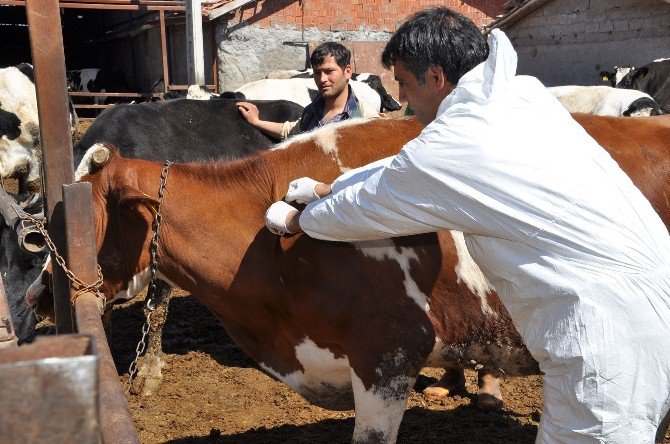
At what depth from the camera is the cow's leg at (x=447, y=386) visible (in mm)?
4609

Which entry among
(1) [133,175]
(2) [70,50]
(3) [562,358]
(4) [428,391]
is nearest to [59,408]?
(3) [562,358]

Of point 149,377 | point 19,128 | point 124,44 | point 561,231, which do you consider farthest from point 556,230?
point 124,44

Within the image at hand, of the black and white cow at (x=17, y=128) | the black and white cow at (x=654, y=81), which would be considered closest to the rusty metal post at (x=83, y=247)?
the black and white cow at (x=17, y=128)

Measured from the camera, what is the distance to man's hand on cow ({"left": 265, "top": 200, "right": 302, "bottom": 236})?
250 centimetres

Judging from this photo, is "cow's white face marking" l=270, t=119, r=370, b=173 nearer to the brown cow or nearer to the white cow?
the brown cow

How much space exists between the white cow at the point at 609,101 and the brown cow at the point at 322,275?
5.90m

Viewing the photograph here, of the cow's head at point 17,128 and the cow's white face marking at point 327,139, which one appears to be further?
the cow's head at point 17,128

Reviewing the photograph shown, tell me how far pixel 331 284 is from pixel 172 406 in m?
2.22

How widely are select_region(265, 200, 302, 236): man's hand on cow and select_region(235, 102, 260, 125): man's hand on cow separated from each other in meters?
3.49

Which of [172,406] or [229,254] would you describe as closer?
[229,254]

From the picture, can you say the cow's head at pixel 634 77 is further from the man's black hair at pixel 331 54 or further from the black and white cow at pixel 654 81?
the man's black hair at pixel 331 54

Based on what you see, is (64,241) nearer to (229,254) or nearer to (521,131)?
(229,254)

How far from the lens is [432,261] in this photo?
2.91 meters

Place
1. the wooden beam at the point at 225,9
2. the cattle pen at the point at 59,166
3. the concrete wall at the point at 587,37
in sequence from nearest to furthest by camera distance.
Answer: the cattle pen at the point at 59,166 → the concrete wall at the point at 587,37 → the wooden beam at the point at 225,9
